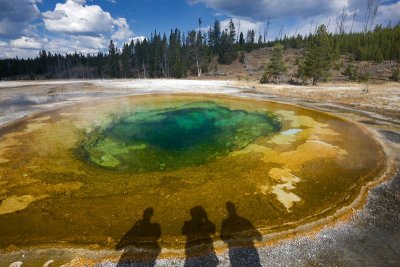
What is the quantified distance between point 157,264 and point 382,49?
80.5 m

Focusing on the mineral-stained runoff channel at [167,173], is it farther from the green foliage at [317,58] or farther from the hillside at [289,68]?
the hillside at [289,68]

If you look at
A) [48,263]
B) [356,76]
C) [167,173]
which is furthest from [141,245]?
[356,76]

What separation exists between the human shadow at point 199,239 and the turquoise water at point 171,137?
5.12 metres

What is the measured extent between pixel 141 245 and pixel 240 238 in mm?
2899

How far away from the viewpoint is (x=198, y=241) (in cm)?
766

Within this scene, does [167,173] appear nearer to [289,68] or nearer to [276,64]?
[276,64]

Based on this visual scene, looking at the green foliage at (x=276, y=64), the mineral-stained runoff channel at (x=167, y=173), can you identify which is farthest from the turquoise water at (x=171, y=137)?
the green foliage at (x=276, y=64)

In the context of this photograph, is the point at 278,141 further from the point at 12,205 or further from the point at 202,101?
the point at 202,101

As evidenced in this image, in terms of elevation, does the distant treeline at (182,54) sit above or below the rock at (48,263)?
above

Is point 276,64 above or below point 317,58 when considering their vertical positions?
below

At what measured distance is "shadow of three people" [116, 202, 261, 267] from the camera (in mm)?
6906

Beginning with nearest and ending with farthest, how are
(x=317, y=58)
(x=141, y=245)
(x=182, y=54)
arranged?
(x=141, y=245)
(x=317, y=58)
(x=182, y=54)

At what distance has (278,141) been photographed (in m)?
16.8

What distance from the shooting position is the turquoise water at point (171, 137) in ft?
48.6
